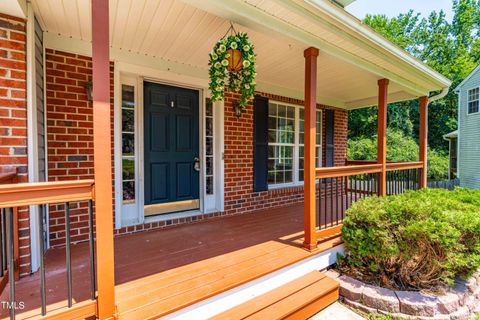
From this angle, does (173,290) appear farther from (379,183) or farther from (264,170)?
(379,183)

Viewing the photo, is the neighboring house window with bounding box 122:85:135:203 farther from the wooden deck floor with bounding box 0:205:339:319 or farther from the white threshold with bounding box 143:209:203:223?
the wooden deck floor with bounding box 0:205:339:319

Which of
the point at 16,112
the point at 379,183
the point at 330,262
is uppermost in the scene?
the point at 16,112

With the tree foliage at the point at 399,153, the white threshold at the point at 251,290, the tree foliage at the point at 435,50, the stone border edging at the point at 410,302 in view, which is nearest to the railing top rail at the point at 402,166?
the stone border edging at the point at 410,302

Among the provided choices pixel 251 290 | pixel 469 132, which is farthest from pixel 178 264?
pixel 469 132

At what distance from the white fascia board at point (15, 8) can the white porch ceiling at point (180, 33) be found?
166 millimetres

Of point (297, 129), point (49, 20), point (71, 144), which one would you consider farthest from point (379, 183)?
point (49, 20)

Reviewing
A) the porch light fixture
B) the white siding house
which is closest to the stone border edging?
the porch light fixture

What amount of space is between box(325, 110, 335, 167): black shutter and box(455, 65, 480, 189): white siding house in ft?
29.7

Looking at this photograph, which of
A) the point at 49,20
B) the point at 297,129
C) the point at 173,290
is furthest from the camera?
the point at 297,129

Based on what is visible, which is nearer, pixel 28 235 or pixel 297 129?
pixel 28 235

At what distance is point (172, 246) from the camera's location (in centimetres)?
278

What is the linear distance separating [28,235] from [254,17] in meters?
2.76

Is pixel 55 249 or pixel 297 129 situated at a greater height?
pixel 297 129

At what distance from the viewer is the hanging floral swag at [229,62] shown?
2.25 metres
